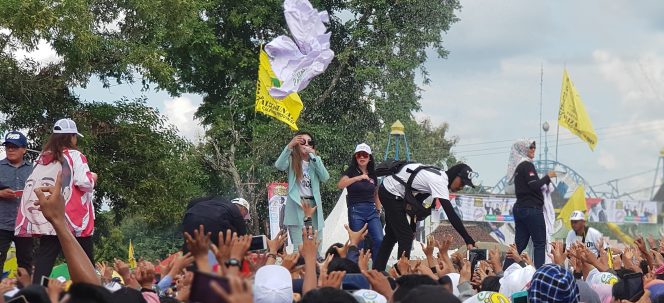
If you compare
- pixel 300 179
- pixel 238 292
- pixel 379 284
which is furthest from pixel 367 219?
pixel 238 292

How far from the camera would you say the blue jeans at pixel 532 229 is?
1028 cm

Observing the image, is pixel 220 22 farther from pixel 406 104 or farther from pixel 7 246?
pixel 7 246

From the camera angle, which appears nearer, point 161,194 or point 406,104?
point 161,194

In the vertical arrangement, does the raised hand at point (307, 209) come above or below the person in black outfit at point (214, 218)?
above

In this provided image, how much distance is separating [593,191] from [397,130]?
26.5 meters

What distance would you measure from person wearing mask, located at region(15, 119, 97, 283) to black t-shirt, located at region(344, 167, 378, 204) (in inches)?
130

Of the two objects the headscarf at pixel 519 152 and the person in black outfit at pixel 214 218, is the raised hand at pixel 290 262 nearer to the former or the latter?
the person in black outfit at pixel 214 218

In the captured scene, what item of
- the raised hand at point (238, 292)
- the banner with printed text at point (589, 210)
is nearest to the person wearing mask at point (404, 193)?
the raised hand at point (238, 292)

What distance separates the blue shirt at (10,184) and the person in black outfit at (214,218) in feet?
7.11

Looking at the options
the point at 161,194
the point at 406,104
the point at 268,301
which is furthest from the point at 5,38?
the point at 268,301

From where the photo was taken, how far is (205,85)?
2992 centimetres

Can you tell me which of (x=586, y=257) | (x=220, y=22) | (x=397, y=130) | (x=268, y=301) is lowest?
(x=268, y=301)

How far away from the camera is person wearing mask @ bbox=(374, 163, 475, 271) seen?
8859 millimetres

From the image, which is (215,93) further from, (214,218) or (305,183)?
(214,218)
